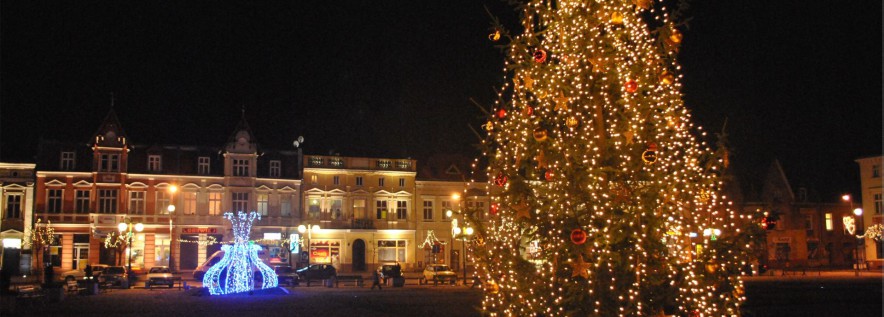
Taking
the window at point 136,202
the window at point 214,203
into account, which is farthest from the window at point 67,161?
the window at point 214,203

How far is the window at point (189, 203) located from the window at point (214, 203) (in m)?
1.18

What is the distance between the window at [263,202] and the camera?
184 ft

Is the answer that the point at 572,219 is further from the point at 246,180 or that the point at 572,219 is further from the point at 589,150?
the point at 246,180

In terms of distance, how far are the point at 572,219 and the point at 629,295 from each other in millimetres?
1348

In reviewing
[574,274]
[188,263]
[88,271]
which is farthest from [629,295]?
[188,263]

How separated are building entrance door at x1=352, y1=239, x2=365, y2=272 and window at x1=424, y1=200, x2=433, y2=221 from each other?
556 cm

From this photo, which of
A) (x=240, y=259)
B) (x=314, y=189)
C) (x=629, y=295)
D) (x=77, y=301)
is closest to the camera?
(x=629, y=295)

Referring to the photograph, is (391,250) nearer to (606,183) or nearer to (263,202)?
(263,202)

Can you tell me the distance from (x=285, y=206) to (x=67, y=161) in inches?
599

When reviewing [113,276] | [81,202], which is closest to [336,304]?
[113,276]

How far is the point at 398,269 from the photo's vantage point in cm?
4472

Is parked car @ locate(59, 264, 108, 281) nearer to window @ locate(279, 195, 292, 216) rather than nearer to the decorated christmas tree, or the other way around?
window @ locate(279, 195, 292, 216)

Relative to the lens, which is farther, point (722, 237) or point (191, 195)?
point (191, 195)

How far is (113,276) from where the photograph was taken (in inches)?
1548
